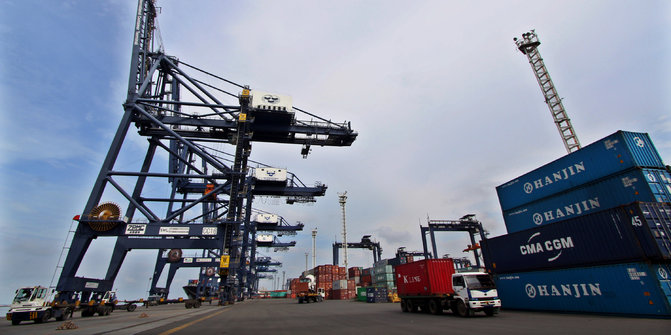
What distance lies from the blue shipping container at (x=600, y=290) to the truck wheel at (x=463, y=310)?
3.54 m

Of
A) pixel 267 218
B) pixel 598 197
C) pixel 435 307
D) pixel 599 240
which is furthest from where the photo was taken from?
pixel 267 218

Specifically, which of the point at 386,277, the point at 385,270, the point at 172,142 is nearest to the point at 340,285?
the point at 386,277

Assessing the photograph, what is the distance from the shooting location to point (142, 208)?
21219mm

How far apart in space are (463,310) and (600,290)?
193 inches

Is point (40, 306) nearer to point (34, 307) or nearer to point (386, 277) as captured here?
point (34, 307)

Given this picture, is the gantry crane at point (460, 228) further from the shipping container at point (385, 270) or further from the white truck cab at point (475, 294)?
the white truck cab at point (475, 294)

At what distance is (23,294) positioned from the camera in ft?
46.3

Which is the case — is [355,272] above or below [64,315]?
above

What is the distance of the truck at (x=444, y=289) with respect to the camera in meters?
11.6

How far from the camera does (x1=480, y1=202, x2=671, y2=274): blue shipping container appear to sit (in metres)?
9.41

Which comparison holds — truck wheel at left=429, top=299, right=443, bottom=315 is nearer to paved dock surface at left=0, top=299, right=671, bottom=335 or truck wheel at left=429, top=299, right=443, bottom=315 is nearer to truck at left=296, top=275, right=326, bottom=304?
paved dock surface at left=0, top=299, right=671, bottom=335

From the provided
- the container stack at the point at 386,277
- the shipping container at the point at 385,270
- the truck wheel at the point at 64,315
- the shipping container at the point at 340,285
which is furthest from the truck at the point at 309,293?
the truck wheel at the point at 64,315

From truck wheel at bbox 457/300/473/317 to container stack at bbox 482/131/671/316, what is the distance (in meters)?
3.74

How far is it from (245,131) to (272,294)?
82147mm
